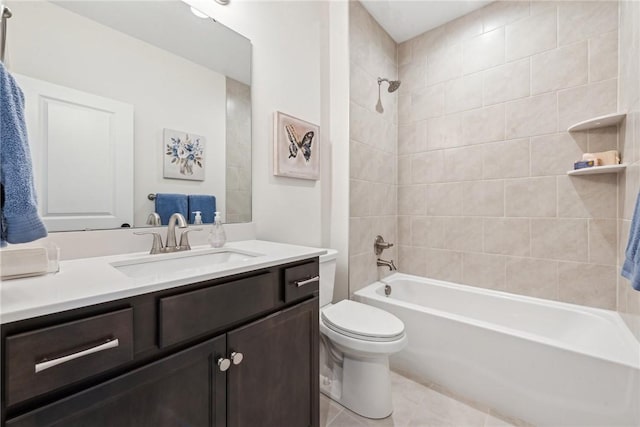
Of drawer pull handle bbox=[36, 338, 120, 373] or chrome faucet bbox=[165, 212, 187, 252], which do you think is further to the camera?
chrome faucet bbox=[165, 212, 187, 252]

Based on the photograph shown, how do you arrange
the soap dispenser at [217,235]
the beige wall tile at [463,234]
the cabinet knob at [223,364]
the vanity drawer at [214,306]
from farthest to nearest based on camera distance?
the beige wall tile at [463,234], the soap dispenser at [217,235], the cabinet knob at [223,364], the vanity drawer at [214,306]

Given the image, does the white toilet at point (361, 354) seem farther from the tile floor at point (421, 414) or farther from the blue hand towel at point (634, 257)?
the blue hand towel at point (634, 257)

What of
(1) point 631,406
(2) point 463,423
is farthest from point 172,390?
(1) point 631,406

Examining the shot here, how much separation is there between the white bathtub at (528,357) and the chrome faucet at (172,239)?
1.27m

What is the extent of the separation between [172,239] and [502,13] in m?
2.66

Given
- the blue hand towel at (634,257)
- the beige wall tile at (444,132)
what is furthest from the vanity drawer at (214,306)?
the beige wall tile at (444,132)

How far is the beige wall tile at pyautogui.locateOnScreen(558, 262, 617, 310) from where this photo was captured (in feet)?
5.46

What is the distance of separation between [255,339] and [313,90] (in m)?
1.65

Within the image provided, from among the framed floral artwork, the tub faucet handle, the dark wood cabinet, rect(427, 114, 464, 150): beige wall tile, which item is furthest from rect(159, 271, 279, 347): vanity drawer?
rect(427, 114, 464, 150): beige wall tile

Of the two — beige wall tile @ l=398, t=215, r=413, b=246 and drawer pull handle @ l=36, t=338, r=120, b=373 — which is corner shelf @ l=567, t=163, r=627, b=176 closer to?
beige wall tile @ l=398, t=215, r=413, b=246

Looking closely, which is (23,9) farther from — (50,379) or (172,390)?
(172,390)

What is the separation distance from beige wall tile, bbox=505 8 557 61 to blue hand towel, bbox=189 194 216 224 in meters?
2.28

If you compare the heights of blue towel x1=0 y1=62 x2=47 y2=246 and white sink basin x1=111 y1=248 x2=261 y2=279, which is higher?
blue towel x1=0 y1=62 x2=47 y2=246

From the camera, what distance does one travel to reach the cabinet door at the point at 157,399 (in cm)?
54
